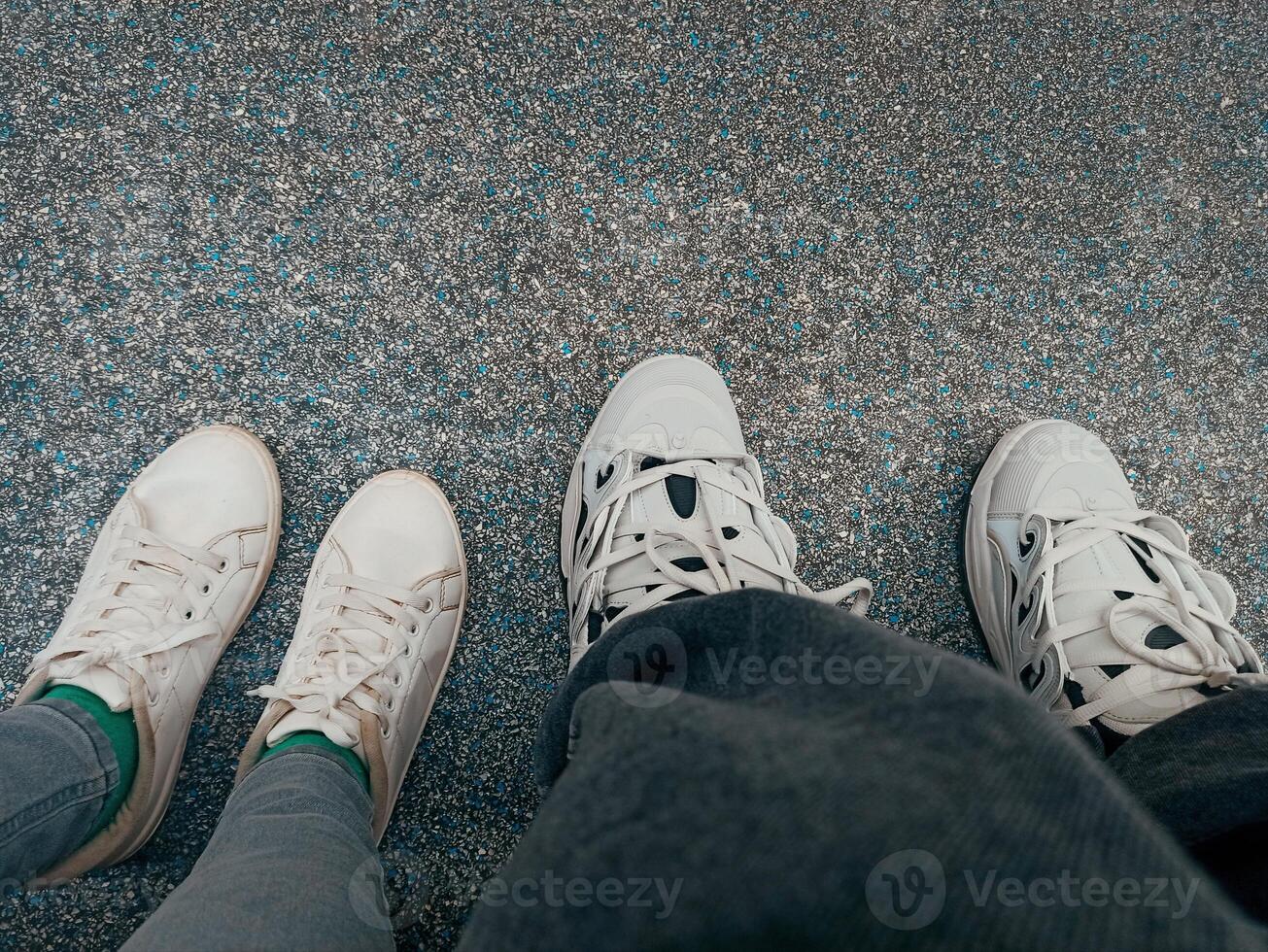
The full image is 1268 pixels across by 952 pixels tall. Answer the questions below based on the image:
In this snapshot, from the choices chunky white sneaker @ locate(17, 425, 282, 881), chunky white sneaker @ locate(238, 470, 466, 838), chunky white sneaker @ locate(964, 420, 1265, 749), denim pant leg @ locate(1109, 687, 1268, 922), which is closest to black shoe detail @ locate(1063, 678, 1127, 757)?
chunky white sneaker @ locate(964, 420, 1265, 749)

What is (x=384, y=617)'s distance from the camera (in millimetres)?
774

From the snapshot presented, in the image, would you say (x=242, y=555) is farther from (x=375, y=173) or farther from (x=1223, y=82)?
(x=1223, y=82)

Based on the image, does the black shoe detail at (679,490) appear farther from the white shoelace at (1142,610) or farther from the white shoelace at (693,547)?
the white shoelace at (1142,610)

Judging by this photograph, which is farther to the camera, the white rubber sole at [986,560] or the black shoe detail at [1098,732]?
the white rubber sole at [986,560]

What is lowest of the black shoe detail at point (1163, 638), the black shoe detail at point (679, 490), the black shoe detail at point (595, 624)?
the black shoe detail at point (595, 624)

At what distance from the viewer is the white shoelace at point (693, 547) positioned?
27.8 inches

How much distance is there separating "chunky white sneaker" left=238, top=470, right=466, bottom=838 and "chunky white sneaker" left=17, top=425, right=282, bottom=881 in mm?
81

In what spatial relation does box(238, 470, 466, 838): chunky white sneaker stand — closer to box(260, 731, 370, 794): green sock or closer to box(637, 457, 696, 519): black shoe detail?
box(260, 731, 370, 794): green sock

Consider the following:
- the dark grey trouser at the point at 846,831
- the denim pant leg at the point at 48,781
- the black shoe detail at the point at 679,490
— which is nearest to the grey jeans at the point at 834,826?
the dark grey trouser at the point at 846,831

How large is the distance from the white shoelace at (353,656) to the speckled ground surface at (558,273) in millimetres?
70

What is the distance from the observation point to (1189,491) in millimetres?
870

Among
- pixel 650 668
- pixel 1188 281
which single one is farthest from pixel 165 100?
pixel 1188 281

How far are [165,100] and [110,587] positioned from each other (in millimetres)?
571

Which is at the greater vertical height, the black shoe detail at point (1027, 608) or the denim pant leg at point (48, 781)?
the black shoe detail at point (1027, 608)
